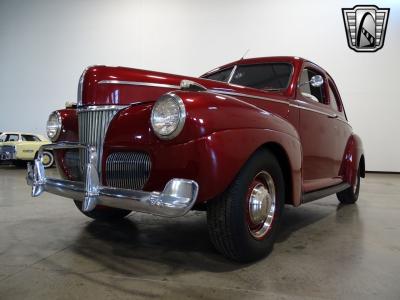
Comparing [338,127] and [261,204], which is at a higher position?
[338,127]

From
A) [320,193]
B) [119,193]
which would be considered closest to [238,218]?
[119,193]

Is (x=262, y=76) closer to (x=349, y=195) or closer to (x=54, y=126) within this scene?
(x=54, y=126)

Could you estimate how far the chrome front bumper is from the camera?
188 cm

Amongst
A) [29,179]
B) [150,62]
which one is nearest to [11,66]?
[150,62]

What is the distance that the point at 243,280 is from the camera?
206cm

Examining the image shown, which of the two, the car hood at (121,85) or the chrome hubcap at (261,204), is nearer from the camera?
the chrome hubcap at (261,204)

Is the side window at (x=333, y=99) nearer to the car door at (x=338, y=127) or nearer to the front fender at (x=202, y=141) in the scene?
the car door at (x=338, y=127)

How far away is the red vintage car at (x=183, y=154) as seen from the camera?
197cm

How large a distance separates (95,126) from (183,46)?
8393mm

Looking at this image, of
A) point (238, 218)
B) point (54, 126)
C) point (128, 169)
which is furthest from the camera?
point (54, 126)

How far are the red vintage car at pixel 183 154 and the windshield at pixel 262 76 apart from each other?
0.72 ft

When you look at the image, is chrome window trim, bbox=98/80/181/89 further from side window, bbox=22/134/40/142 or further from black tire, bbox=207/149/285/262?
side window, bbox=22/134/40/142

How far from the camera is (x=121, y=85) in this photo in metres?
2.52

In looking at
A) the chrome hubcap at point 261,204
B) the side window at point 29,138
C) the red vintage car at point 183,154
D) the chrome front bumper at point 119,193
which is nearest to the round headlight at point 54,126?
the red vintage car at point 183,154
